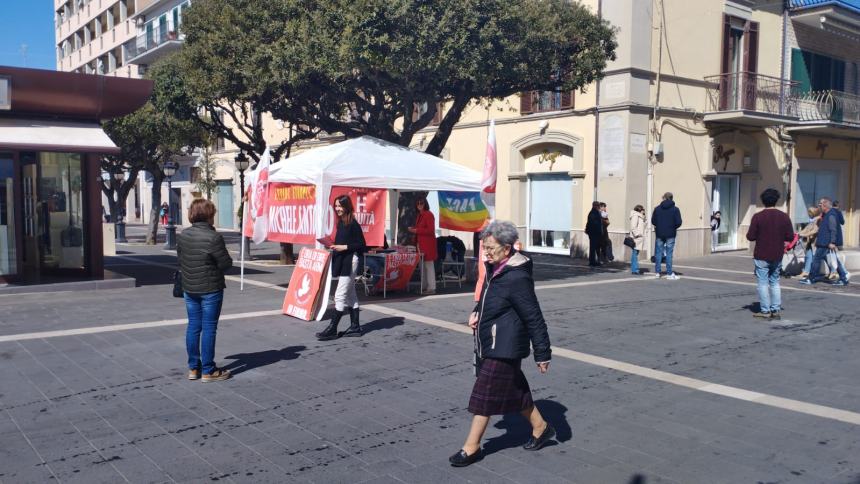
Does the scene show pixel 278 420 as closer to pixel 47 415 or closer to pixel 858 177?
pixel 47 415

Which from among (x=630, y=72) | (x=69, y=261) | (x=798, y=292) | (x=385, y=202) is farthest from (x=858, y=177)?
(x=69, y=261)

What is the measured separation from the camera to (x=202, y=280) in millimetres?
6152

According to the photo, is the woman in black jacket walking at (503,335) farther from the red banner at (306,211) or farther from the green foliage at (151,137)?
the green foliage at (151,137)

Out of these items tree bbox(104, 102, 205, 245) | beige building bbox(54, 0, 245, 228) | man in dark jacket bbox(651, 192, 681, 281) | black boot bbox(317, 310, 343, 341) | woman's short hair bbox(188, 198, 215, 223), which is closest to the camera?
woman's short hair bbox(188, 198, 215, 223)

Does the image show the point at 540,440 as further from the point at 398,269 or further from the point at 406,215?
the point at 406,215

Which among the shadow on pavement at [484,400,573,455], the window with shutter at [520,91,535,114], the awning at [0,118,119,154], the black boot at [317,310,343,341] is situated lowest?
the shadow on pavement at [484,400,573,455]

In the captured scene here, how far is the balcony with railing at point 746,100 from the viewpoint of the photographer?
771 inches

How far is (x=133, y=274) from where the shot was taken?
14.8 m

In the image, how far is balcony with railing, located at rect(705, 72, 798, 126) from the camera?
64.3 ft

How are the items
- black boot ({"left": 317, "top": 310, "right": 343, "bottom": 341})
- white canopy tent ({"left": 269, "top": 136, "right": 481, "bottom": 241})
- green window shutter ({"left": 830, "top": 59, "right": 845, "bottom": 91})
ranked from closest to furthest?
black boot ({"left": 317, "top": 310, "right": 343, "bottom": 341})
white canopy tent ({"left": 269, "top": 136, "right": 481, "bottom": 241})
green window shutter ({"left": 830, "top": 59, "right": 845, "bottom": 91})

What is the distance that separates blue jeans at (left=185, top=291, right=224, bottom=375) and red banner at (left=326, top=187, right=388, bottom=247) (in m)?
5.07

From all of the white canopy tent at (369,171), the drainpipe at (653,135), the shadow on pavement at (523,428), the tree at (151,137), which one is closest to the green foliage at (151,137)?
the tree at (151,137)

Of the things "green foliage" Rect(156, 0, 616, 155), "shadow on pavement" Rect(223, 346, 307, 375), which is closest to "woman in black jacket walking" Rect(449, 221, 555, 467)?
"shadow on pavement" Rect(223, 346, 307, 375)

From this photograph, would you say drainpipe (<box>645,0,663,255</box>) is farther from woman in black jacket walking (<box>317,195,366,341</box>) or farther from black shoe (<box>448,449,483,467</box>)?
black shoe (<box>448,449,483,467</box>)
